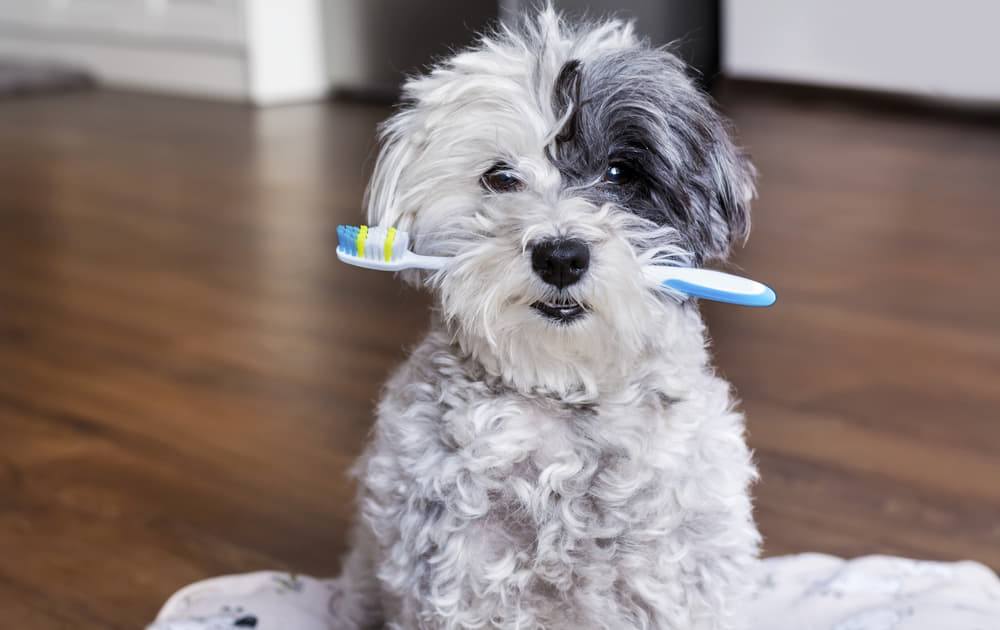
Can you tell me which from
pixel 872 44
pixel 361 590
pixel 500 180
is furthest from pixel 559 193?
pixel 872 44

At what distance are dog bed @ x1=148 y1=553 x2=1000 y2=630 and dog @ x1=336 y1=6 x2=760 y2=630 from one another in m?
0.44

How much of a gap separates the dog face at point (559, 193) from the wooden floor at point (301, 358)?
82cm

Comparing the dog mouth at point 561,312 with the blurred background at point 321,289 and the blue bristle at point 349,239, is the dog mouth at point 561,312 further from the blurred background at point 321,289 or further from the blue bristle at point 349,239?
the blurred background at point 321,289

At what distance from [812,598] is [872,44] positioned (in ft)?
12.3

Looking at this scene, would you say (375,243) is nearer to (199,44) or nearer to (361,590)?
(361,590)

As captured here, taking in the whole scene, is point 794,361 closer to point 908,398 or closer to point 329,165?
point 908,398

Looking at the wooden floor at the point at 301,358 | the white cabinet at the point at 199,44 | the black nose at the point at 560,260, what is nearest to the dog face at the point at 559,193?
the black nose at the point at 560,260

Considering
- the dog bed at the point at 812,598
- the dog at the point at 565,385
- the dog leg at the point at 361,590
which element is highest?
the dog at the point at 565,385

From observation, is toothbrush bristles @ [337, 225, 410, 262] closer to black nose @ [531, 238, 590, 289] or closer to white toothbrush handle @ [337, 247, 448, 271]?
white toothbrush handle @ [337, 247, 448, 271]

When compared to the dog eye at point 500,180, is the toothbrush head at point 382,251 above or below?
below

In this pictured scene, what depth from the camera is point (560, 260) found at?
1002mm

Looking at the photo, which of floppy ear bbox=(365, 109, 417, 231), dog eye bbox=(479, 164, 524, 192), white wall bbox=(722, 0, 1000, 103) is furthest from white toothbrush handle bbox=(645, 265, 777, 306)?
white wall bbox=(722, 0, 1000, 103)

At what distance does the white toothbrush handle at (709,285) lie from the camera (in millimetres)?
1068

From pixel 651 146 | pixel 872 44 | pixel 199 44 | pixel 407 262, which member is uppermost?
pixel 651 146
